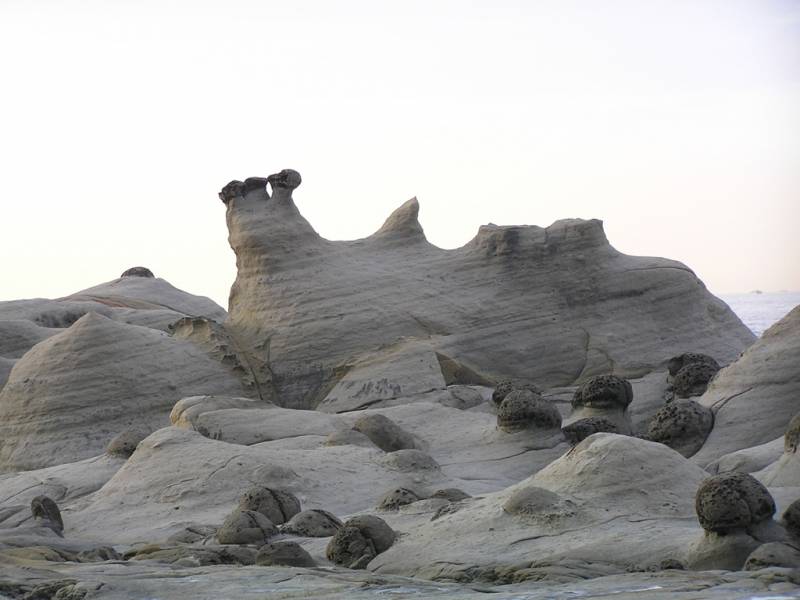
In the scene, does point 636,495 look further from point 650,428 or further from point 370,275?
point 370,275

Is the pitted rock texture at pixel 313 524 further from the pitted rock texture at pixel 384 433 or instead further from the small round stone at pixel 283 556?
the pitted rock texture at pixel 384 433

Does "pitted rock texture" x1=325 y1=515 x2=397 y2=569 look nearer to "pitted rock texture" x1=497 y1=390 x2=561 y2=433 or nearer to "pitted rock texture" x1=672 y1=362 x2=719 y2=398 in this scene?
"pitted rock texture" x1=497 y1=390 x2=561 y2=433

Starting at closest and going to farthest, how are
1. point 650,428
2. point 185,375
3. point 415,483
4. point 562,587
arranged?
point 562,587 → point 415,483 → point 650,428 → point 185,375

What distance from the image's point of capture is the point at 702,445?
1316 cm

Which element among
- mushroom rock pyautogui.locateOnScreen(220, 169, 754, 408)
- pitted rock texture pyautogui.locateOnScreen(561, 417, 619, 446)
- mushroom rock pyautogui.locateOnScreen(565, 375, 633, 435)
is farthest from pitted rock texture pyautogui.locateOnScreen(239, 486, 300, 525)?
mushroom rock pyautogui.locateOnScreen(220, 169, 754, 408)

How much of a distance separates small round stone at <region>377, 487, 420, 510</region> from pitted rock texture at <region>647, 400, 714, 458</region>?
3.20 metres

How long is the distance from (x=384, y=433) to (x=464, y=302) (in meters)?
5.31

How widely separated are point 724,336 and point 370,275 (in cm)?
435

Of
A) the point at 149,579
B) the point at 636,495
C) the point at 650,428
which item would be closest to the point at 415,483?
the point at 650,428

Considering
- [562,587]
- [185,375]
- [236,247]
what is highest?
[236,247]

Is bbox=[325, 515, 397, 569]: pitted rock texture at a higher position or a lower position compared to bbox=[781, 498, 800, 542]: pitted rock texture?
higher

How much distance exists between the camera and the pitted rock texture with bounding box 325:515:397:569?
29.7 ft

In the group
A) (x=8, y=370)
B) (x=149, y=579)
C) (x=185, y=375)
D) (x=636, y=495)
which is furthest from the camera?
(x=8, y=370)

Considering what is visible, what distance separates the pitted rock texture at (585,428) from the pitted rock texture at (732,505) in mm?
5192
